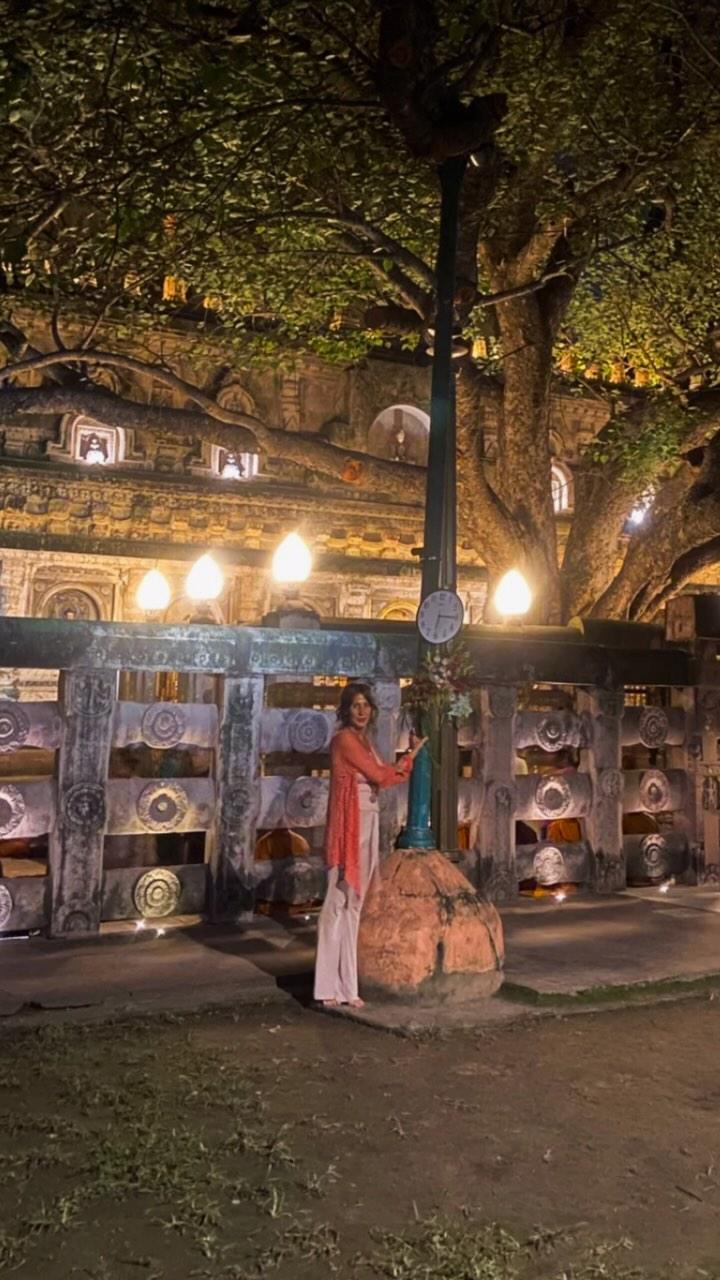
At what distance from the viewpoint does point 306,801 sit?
8.99 meters

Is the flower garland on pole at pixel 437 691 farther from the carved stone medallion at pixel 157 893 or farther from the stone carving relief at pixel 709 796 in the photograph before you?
the stone carving relief at pixel 709 796

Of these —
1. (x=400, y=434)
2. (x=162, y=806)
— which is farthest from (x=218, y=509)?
(x=162, y=806)

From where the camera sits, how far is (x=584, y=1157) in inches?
165

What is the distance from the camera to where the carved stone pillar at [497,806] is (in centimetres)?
984

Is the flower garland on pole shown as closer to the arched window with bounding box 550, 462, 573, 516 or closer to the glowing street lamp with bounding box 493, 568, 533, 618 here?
the glowing street lamp with bounding box 493, 568, 533, 618

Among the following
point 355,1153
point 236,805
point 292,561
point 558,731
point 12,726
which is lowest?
point 355,1153

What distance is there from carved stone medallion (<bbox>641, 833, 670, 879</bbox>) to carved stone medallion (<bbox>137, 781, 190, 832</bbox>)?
5.00 metres

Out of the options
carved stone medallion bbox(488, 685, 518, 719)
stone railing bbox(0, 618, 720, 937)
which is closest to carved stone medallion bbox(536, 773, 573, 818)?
stone railing bbox(0, 618, 720, 937)

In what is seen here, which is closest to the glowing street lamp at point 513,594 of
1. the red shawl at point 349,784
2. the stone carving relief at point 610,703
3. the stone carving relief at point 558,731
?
the stone carving relief at point 558,731

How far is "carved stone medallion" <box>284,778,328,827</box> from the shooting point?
352 inches

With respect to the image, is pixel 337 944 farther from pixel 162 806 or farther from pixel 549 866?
pixel 549 866

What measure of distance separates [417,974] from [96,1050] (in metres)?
1.91

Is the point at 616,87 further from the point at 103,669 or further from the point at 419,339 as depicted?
the point at 103,669

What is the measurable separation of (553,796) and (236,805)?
3.26 meters
